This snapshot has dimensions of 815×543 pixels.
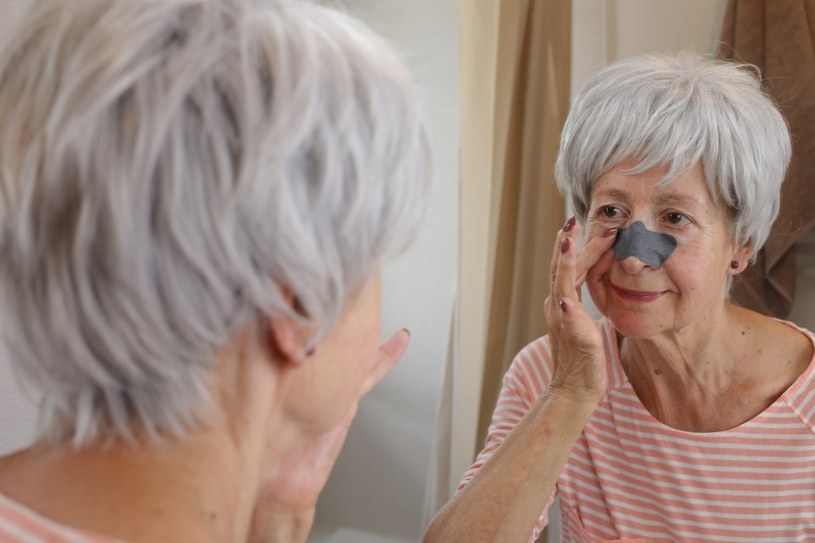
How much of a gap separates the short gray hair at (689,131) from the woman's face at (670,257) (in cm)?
2

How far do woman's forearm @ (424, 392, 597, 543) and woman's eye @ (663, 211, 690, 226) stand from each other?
29 cm

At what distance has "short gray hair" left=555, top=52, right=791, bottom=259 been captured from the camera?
1.28m

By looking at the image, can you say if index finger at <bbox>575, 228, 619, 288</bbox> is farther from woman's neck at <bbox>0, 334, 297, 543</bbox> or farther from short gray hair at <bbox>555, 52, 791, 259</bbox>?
woman's neck at <bbox>0, 334, 297, 543</bbox>

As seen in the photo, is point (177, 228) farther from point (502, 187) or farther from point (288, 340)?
point (502, 187)

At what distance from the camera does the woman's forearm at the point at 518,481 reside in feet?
4.03

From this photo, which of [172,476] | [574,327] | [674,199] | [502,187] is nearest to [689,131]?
[674,199]

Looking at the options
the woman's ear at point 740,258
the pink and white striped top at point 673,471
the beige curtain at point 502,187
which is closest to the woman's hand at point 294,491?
the pink and white striped top at point 673,471

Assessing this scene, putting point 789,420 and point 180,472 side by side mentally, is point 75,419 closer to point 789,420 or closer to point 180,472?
point 180,472

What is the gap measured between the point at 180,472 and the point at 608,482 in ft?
3.08

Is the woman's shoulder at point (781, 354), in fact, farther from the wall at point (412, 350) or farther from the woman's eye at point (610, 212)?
the wall at point (412, 350)

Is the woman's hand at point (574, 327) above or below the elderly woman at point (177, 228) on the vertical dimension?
below

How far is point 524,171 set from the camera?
1.89 metres

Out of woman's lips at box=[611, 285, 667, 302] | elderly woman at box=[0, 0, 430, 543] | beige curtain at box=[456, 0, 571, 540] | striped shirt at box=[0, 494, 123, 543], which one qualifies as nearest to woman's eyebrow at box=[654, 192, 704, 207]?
woman's lips at box=[611, 285, 667, 302]

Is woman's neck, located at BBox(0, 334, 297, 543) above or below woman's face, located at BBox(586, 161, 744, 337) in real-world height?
above
